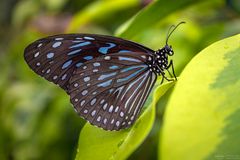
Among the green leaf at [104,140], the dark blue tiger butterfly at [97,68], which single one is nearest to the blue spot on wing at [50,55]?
the dark blue tiger butterfly at [97,68]

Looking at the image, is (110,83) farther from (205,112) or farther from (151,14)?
(205,112)

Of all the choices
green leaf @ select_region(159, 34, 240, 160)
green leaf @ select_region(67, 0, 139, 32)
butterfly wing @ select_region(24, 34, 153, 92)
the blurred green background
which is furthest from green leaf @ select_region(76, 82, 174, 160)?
green leaf @ select_region(67, 0, 139, 32)

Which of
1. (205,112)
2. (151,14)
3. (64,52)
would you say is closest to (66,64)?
(64,52)

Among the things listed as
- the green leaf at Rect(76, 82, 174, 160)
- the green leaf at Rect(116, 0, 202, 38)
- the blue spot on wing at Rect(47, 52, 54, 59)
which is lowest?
the green leaf at Rect(76, 82, 174, 160)

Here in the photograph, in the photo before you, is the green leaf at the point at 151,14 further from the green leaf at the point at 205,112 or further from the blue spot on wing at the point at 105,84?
Result: the green leaf at the point at 205,112

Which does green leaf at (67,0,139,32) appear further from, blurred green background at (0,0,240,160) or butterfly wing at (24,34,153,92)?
butterfly wing at (24,34,153,92)

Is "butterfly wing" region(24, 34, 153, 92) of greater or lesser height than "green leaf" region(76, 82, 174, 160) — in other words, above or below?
above

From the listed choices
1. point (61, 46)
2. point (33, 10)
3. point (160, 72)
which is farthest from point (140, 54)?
point (33, 10)

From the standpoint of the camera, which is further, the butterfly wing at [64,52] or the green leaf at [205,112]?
the butterfly wing at [64,52]
